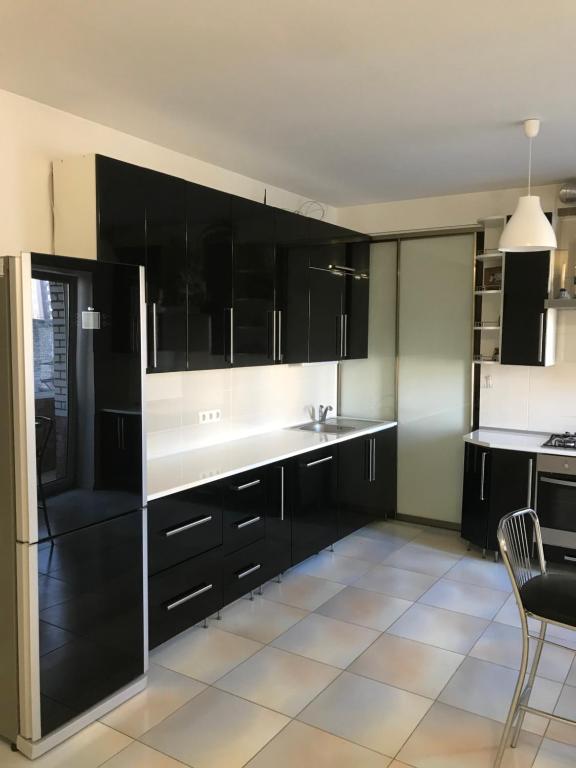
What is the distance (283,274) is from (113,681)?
255 cm

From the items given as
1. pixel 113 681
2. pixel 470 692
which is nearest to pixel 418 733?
pixel 470 692

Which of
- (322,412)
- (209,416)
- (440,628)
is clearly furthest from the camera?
(322,412)

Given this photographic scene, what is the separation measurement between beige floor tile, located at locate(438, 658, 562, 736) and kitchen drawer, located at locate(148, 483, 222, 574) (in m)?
1.32

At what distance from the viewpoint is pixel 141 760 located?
2324mm

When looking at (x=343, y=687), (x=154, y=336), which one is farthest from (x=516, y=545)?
(x=154, y=336)

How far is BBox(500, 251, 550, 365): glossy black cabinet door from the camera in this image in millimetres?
4266

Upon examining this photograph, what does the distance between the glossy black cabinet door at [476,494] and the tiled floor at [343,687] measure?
1.50 ft

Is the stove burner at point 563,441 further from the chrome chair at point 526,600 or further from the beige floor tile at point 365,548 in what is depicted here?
the chrome chair at point 526,600

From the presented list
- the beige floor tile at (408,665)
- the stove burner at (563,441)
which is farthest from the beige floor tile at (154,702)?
the stove burner at (563,441)

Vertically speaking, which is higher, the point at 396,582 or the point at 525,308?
the point at 525,308

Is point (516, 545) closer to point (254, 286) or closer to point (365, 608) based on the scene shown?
point (365, 608)

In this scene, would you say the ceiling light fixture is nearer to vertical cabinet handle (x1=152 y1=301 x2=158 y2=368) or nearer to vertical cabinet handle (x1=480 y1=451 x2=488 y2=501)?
vertical cabinet handle (x1=480 y1=451 x2=488 y2=501)

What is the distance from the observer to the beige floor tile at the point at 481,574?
397 cm

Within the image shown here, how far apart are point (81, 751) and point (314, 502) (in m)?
2.11
